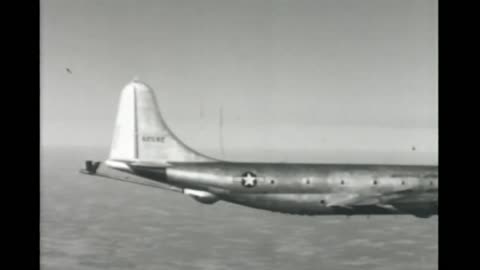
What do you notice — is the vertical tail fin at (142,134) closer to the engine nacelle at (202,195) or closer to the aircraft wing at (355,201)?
the engine nacelle at (202,195)

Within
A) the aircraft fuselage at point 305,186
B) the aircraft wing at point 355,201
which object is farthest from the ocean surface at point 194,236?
the aircraft wing at point 355,201

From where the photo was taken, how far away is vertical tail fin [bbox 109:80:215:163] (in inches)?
640

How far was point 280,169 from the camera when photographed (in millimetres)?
17094

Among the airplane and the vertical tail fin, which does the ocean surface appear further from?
the vertical tail fin

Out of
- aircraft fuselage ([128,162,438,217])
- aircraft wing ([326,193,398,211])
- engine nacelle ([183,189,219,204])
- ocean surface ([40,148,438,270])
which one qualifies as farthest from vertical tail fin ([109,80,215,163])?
aircraft wing ([326,193,398,211])

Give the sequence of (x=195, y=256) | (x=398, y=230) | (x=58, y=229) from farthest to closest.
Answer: (x=398, y=230)
(x=195, y=256)
(x=58, y=229)

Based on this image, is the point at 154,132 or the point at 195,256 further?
the point at 154,132

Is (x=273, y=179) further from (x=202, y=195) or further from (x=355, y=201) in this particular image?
(x=355, y=201)

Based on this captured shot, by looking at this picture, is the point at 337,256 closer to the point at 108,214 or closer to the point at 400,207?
the point at 400,207

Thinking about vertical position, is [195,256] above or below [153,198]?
below

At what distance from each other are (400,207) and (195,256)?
780 centimetres

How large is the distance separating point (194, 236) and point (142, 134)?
4084mm

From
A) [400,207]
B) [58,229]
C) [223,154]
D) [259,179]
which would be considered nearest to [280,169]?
[259,179]

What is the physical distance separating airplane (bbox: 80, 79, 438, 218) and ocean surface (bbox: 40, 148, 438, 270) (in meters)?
0.48
